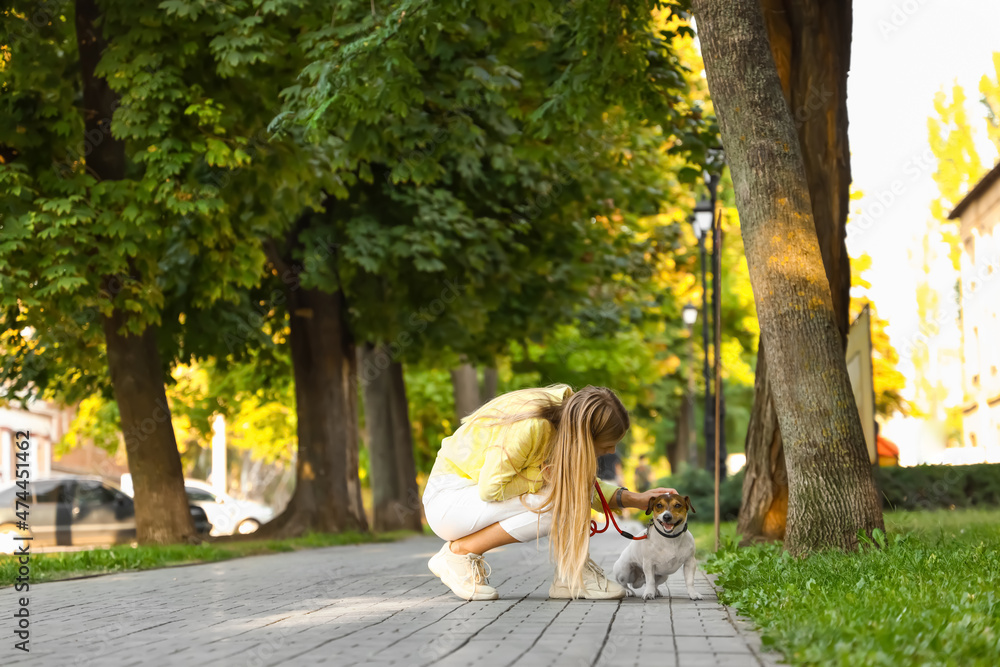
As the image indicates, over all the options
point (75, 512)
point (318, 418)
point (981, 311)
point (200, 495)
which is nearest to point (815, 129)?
point (318, 418)

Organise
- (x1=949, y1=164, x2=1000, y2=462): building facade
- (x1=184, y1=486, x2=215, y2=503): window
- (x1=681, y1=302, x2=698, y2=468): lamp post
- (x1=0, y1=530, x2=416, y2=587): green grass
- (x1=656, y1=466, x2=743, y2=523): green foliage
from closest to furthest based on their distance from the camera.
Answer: (x1=0, y1=530, x2=416, y2=587): green grass → (x1=656, y1=466, x2=743, y2=523): green foliage → (x1=681, y1=302, x2=698, y2=468): lamp post → (x1=184, y1=486, x2=215, y2=503): window → (x1=949, y1=164, x2=1000, y2=462): building facade

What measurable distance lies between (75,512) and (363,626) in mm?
20953

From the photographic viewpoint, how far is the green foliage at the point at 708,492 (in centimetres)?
1931

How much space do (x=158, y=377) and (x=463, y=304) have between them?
6049mm

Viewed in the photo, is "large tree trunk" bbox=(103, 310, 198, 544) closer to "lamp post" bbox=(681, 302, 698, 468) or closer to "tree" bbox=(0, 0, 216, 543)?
"tree" bbox=(0, 0, 216, 543)

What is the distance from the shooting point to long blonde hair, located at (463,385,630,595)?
7312 millimetres

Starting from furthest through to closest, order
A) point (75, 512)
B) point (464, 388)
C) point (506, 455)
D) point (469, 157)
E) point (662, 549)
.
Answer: point (464, 388)
point (75, 512)
point (469, 157)
point (662, 549)
point (506, 455)

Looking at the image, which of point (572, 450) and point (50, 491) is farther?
point (50, 491)

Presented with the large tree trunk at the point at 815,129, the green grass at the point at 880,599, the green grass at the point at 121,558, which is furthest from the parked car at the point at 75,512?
the green grass at the point at 880,599

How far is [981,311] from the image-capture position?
40844 mm

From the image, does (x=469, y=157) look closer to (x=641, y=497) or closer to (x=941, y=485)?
(x=941, y=485)

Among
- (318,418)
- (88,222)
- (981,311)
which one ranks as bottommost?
(318,418)

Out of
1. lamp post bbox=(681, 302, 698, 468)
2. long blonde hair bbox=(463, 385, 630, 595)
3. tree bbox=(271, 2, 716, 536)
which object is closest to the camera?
long blonde hair bbox=(463, 385, 630, 595)

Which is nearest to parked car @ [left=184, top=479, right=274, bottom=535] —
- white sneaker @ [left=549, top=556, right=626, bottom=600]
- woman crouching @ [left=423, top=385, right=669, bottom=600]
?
woman crouching @ [left=423, top=385, right=669, bottom=600]
